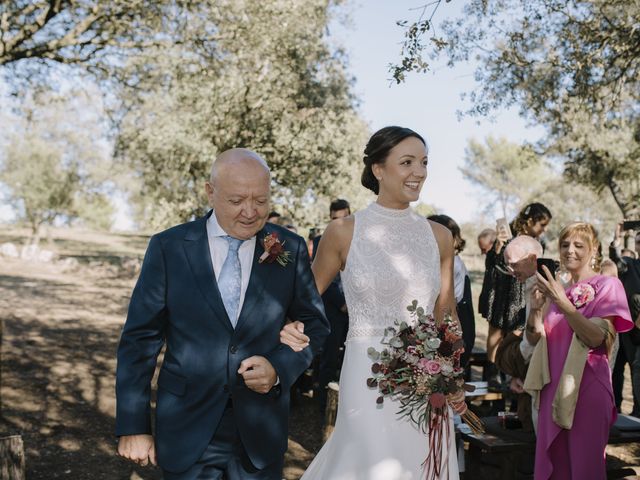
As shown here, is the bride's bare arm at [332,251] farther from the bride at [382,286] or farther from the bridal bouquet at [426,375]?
the bridal bouquet at [426,375]

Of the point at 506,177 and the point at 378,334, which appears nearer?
the point at 378,334

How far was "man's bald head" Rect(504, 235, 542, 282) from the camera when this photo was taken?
4812mm

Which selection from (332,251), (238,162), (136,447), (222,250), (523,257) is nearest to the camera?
(136,447)

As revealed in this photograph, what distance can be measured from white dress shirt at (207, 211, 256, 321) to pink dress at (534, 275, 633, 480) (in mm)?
2695

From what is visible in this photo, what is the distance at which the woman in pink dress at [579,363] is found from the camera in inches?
176

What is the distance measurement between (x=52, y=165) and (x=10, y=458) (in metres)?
40.3

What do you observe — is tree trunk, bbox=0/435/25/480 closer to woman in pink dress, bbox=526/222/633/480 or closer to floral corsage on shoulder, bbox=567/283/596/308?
woman in pink dress, bbox=526/222/633/480

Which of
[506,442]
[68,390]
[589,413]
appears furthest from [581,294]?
[68,390]

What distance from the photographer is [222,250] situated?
3119 mm

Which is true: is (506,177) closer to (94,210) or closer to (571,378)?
(94,210)

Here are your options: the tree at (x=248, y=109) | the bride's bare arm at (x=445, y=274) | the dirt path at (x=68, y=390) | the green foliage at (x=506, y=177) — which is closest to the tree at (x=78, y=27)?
the tree at (x=248, y=109)

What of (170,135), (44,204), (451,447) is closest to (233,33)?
(170,135)

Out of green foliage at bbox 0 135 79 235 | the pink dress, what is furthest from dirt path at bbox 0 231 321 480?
A: green foliage at bbox 0 135 79 235

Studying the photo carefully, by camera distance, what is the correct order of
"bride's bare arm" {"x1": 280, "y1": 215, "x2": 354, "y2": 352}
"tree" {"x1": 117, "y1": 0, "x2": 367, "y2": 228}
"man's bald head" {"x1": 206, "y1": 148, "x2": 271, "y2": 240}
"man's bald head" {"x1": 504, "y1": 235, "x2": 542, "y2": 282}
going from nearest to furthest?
"man's bald head" {"x1": 206, "y1": 148, "x2": 271, "y2": 240}, "bride's bare arm" {"x1": 280, "y1": 215, "x2": 354, "y2": 352}, "man's bald head" {"x1": 504, "y1": 235, "x2": 542, "y2": 282}, "tree" {"x1": 117, "y1": 0, "x2": 367, "y2": 228}
